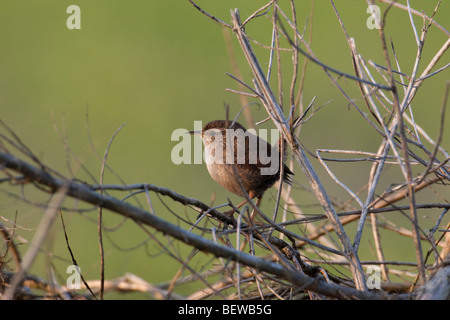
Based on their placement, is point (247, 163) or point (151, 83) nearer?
point (247, 163)

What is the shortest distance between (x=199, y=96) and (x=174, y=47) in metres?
1.63

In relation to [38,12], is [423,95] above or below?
below

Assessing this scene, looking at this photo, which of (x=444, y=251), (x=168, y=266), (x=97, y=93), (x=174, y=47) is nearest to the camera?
(x=444, y=251)

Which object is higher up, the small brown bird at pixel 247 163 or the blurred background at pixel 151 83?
the blurred background at pixel 151 83

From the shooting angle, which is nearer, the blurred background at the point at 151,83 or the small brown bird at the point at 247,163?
the small brown bird at the point at 247,163

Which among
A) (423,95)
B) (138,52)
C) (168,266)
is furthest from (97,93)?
(423,95)

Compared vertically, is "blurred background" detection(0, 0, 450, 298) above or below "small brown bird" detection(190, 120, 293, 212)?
above

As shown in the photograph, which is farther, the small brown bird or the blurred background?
the blurred background

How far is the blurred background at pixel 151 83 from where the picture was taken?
805 cm

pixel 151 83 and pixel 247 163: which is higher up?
pixel 151 83

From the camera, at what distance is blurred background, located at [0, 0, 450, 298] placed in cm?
805

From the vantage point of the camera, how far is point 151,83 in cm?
1015

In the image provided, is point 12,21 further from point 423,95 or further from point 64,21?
point 423,95

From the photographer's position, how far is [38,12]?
11.1 m
